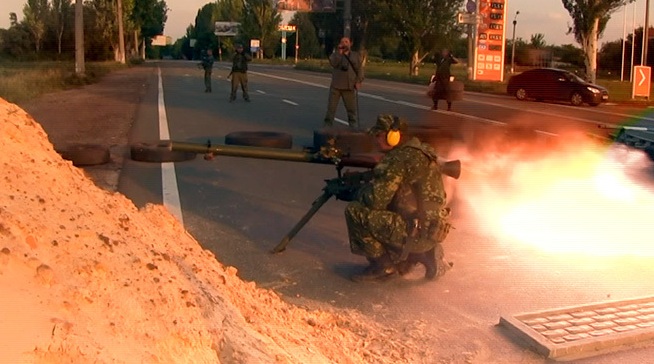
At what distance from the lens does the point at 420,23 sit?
197ft

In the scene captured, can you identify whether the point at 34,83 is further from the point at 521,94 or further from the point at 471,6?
the point at 471,6

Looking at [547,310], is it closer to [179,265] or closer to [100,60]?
[179,265]

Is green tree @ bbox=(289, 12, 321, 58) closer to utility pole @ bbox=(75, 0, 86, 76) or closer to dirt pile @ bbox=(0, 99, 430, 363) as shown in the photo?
utility pole @ bbox=(75, 0, 86, 76)

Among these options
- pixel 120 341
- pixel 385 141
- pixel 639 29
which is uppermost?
pixel 639 29

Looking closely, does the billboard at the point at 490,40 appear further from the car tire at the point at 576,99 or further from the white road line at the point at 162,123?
the white road line at the point at 162,123

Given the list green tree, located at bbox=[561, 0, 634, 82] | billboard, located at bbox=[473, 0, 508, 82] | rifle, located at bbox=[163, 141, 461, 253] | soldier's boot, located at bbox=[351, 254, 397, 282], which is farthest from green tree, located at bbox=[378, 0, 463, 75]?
soldier's boot, located at bbox=[351, 254, 397, 282]

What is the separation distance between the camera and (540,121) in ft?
73.1

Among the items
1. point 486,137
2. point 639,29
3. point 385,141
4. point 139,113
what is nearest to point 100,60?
point 639,29

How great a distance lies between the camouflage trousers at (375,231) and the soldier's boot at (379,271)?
7cm

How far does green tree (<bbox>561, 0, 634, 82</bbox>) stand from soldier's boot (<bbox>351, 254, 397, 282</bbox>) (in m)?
34.7

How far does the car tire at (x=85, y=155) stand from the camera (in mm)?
11836

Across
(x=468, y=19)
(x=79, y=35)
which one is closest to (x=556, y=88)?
(x=468, y=19)

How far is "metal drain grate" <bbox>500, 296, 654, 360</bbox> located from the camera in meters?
5.02

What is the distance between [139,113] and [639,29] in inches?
1810
